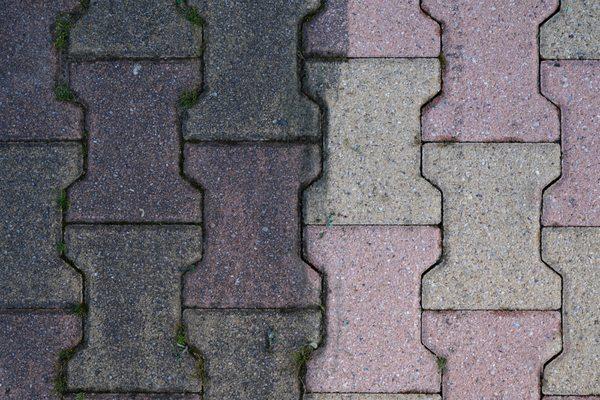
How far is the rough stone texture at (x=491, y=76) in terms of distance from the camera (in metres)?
1.85

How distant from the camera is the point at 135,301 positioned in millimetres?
1882

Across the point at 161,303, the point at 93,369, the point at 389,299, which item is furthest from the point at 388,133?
the point at 93,369

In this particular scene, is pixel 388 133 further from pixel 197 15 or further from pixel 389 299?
pixel 197 15

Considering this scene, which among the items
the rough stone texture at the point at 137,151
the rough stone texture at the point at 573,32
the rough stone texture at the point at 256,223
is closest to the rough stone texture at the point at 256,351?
the rough stone texture at the point at 256,223

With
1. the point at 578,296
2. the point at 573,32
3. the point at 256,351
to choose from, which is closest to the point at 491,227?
the point at 578,296

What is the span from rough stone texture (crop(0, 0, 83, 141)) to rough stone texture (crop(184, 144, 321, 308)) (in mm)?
427

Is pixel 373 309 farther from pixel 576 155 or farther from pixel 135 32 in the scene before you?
pixel 135 32

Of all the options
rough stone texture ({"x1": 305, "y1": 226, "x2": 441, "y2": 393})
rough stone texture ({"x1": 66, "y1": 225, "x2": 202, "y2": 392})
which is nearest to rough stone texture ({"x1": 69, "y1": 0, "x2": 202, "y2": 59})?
rough stone texture ({"x1": 66, "y1": 225, "x2": 202, "y2": 392})

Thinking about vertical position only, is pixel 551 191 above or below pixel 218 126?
below

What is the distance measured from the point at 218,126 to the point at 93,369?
33.1 inches

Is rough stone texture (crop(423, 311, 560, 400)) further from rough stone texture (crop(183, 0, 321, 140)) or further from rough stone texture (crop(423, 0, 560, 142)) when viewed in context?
rough stone texture (crop(183, 0, 321, 140))

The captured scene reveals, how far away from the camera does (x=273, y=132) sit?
187 centimetres

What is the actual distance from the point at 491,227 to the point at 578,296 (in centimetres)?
33

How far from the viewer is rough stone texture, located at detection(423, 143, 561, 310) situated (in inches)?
72.9
